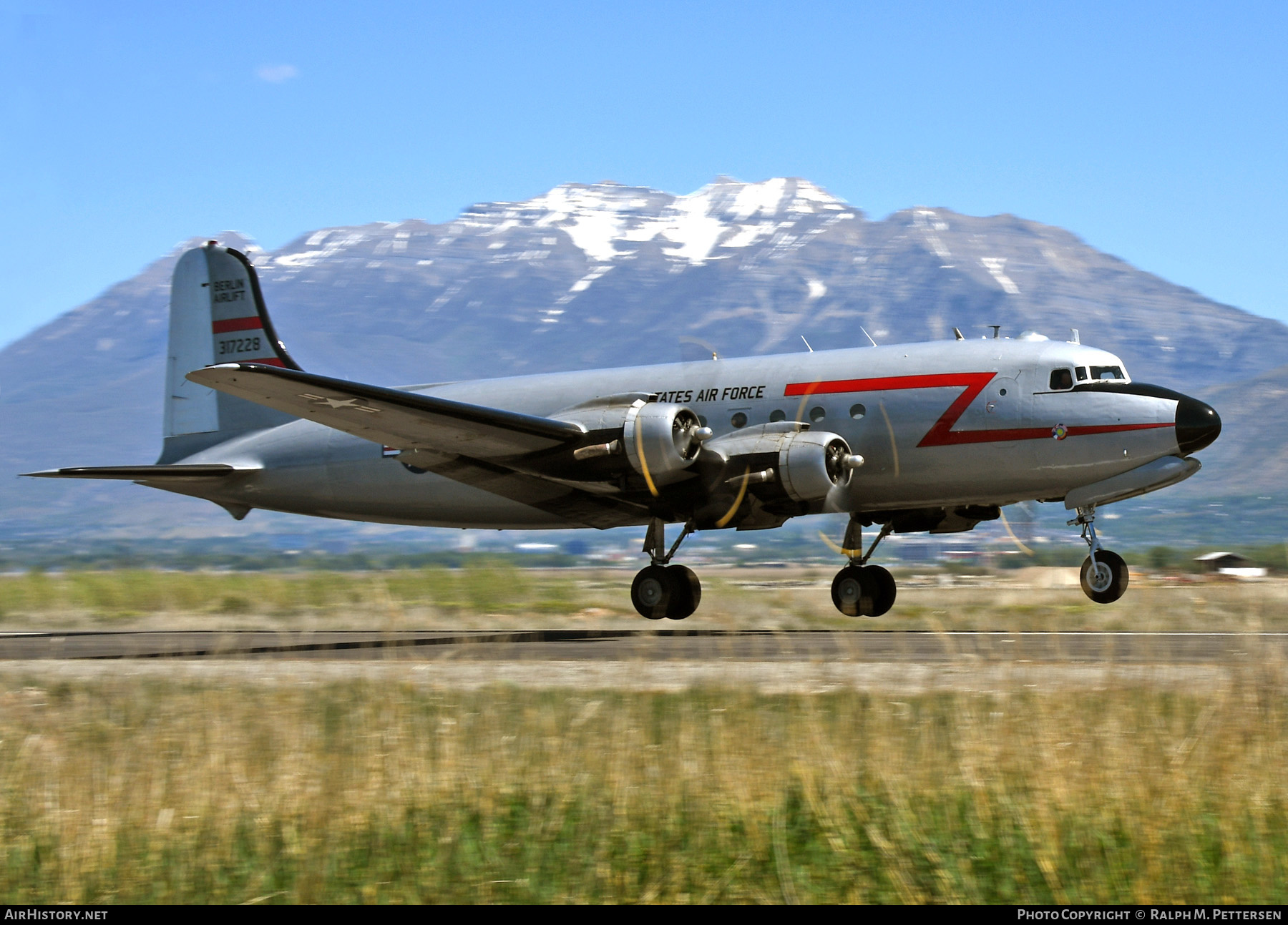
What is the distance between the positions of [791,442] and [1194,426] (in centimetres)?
555

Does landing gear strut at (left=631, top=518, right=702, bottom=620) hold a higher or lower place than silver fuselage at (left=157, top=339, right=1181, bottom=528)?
lower

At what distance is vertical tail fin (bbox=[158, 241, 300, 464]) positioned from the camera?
24047 millimetres

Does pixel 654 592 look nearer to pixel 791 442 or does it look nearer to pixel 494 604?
pixel 791 442

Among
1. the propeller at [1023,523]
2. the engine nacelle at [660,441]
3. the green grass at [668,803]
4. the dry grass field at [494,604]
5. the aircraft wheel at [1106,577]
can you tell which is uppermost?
the engine nacelle at [660,441]

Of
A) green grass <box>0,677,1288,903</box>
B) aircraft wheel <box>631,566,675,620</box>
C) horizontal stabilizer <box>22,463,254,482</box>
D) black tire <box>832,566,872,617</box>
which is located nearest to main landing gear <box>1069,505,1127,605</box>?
black tire <box>832,566,872,617</box>

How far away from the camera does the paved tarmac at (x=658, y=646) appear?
1337cm

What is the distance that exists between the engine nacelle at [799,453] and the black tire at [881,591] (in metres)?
3.15

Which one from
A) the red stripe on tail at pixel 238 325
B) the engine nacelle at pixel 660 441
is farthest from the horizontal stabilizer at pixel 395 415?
the red stripe on tail at pixel 238 325

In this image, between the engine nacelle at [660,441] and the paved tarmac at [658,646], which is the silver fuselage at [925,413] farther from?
the paved tarmac at [658,646]

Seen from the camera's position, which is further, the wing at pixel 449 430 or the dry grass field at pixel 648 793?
the wing at pixel 449 430

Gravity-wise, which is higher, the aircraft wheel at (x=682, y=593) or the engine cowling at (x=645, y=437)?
the engine cowling at (x=645, y=437)

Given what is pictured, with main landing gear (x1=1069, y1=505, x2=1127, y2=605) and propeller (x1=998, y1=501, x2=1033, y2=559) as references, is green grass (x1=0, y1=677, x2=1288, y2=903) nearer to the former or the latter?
main landing gear (x1=1069, y1=505, x2=1127, y2=605)

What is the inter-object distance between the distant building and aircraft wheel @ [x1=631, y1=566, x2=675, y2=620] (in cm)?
2524
